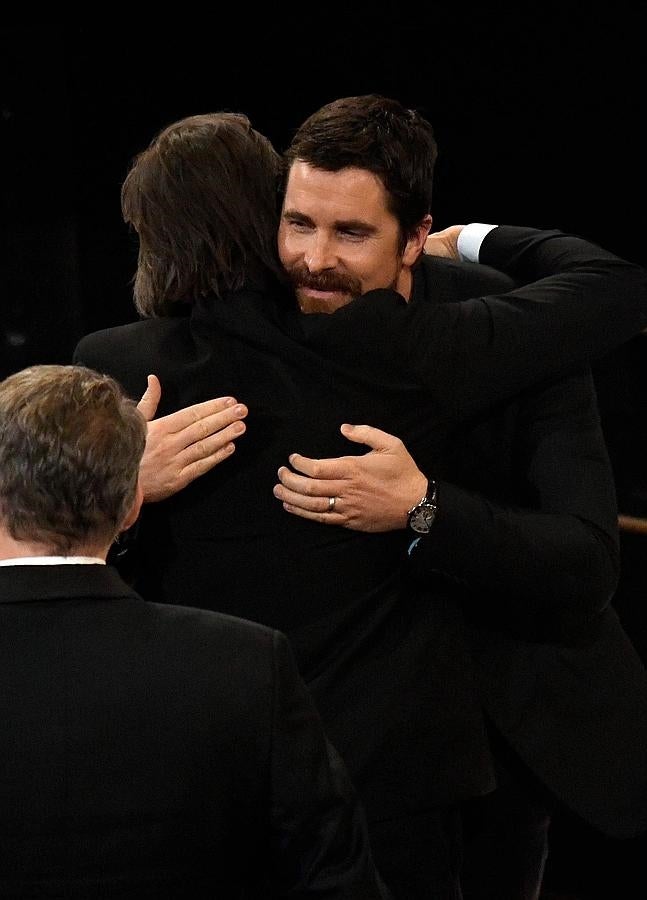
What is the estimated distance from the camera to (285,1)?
11.3 ft

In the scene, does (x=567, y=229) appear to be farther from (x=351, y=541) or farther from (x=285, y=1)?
(x=351, y=541)

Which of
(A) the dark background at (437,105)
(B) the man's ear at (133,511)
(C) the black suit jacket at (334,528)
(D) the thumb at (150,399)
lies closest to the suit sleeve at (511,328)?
(C) the black suit jacket at (334,528)

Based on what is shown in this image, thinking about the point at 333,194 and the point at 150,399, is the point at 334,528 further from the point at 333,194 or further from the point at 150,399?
the point at 333,194

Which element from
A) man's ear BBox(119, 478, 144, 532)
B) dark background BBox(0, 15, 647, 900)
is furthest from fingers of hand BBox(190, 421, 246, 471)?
dark background BBox(0, 15, 647, 900)

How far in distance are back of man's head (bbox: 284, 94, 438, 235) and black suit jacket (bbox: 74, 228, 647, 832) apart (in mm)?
183

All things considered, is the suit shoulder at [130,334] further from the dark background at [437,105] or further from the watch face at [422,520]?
the dark background at [437,105]

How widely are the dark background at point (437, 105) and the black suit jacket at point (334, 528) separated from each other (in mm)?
1527

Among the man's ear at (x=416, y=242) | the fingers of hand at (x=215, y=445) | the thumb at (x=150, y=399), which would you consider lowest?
the fingers of hand at (x=215, y=445)

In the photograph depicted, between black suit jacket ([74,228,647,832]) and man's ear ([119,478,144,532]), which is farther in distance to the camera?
black suit jacket ([74,228,647,832])

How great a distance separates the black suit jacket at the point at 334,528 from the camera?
1.76 meters

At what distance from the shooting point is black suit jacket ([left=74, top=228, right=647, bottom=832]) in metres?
1.76

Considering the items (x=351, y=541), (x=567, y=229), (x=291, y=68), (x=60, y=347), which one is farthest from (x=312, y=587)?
(x=60, y=347)

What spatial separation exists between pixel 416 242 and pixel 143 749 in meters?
0.90

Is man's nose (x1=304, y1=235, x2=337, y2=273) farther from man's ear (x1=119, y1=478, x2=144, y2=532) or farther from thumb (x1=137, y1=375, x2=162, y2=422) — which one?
man's ear (x1=119, y1=478, x2=144, y2=532)
